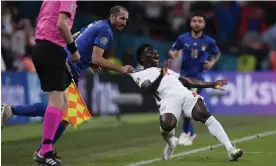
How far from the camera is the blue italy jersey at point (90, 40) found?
10656 mm

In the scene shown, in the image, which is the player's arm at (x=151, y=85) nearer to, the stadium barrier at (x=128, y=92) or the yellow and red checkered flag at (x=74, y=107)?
the yellow and red checkered flag at (x=74, y=107)

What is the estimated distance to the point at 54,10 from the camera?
9023mm

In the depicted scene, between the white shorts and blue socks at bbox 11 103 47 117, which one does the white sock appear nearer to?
the white shorts

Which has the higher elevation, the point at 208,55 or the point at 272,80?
the point at 208,55

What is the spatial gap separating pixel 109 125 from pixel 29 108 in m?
7.78

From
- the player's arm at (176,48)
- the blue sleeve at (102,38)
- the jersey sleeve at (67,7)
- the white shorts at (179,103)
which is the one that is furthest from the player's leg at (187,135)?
the jersey sleeve at (67,7)

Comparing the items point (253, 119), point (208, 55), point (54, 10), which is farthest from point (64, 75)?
point (253, 119)

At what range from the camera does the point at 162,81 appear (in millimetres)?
10906

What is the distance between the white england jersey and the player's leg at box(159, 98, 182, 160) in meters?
0.19

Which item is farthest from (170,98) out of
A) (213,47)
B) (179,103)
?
(213,47)

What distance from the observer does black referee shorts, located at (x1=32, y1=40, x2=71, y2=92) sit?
8.99m

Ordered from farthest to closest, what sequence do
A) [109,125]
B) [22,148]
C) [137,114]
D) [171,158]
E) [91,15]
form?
1. [91,15]
2. [137,114]
3. [109,125]
4. [22,148]
5. [171,158]

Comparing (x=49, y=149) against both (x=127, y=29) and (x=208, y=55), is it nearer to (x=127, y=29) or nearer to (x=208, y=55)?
(x=208, y=55)

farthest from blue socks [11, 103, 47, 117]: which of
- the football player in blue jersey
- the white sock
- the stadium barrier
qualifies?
the stadium barrier
